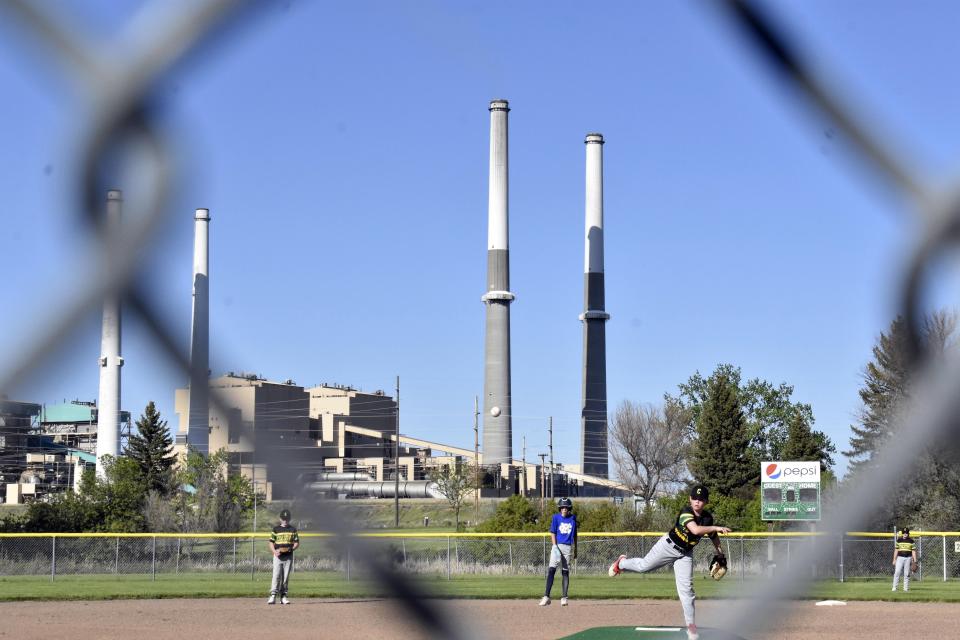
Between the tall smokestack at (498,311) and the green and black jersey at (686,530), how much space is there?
58847 millimetres

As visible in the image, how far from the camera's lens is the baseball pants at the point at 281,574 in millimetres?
18553

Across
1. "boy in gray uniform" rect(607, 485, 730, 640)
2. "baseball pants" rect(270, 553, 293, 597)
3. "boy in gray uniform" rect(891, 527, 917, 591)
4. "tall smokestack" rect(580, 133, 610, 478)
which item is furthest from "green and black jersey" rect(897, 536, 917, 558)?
"tall smokestack" rect(580, 133, 610, 478)

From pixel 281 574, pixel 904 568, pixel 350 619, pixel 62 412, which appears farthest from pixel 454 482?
pixel 62 412

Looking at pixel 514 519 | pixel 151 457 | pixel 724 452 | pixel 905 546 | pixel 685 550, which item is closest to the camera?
pixel 685 550

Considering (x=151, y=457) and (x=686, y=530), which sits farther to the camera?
(x=151, y=457)

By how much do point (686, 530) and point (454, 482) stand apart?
51815mm

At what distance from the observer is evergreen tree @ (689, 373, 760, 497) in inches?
2376

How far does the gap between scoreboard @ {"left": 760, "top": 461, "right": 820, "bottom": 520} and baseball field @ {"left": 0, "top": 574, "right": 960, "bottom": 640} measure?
9.17 feet

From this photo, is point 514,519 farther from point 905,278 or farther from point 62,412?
point 905,278

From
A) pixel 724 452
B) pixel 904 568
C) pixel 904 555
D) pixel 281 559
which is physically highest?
pixel 724 452

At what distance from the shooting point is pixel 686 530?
11.6m

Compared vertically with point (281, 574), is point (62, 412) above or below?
above

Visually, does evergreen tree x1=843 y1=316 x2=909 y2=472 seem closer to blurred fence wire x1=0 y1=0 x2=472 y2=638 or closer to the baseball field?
blurred fence wire x1=0 y1=0 x2=472 y2=638

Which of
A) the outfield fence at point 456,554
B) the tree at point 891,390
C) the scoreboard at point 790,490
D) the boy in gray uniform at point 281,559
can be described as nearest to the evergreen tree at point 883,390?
the tree at point 891,390
